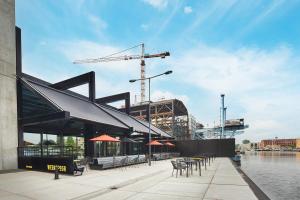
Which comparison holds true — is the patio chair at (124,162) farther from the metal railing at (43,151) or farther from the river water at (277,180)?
the river water at (277,180)

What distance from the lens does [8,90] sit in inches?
787

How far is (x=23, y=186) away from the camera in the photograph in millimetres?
12586


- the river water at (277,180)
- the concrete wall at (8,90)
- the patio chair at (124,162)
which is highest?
the concrete wall at (8,90)

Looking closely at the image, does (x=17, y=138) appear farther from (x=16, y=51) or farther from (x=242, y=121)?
(x=242, y=121)

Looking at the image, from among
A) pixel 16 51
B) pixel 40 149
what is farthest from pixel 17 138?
pixel 16 51

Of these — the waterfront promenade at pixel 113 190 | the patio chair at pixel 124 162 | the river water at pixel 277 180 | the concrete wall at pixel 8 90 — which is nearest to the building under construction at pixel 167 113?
the river water at pixel 277 180

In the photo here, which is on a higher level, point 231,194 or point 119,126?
point 119,126

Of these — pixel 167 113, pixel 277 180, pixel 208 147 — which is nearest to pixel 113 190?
pixel 277 180

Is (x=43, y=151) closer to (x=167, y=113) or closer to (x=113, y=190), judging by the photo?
(x=113, y=190)

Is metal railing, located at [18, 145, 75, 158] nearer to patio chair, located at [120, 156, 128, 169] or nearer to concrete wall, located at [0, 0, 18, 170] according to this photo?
concrete wall, located at [0, 0, 18, 170]

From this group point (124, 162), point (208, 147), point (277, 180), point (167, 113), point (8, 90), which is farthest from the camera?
point (167, 113)

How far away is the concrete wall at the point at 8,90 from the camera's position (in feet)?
63.1

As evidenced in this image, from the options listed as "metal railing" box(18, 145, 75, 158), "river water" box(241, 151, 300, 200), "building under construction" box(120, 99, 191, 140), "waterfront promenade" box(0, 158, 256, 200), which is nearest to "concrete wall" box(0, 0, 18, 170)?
"metal railing" box(18, 145, 75, 158)

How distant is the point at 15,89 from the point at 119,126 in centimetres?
1050
